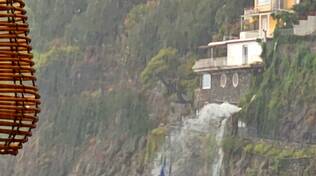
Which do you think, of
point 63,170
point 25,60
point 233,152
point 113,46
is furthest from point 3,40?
point 113,46

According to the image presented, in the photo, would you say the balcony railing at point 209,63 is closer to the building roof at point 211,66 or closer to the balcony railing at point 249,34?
the building roof at point 211,66

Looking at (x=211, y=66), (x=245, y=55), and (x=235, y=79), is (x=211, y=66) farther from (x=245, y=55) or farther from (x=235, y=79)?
(x=245, y=55)

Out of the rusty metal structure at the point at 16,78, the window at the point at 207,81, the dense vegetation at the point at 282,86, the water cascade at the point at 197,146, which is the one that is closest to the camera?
the rusty metal structure at the point at 16,78

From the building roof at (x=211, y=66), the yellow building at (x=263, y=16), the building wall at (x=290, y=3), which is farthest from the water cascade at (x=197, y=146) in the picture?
the building wall at (x=290, y=3)

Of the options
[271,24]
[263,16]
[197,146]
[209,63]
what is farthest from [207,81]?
[271,24]

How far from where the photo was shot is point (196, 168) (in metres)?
26.3

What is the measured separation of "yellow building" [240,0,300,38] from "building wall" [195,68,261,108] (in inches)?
30.1

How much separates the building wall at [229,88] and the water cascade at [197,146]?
15 centimetres

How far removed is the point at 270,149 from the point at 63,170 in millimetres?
6846

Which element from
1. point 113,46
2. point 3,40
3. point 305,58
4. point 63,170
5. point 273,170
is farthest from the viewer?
point 113,46

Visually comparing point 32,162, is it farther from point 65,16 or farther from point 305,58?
point 305,58

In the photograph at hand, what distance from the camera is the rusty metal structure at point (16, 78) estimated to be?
4.44 feet

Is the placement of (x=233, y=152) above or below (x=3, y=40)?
below

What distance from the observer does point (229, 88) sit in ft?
87.9
